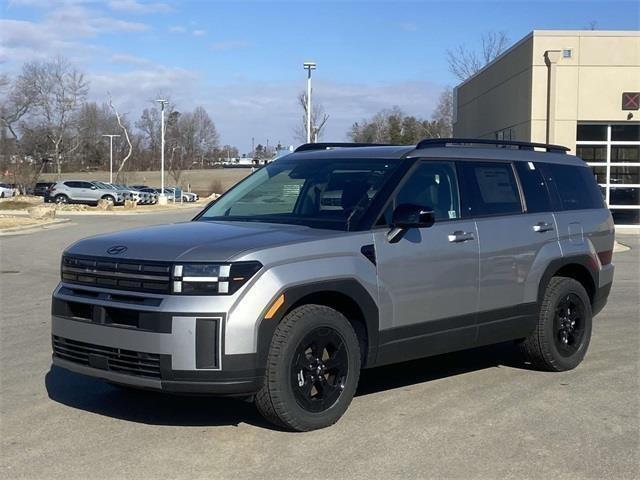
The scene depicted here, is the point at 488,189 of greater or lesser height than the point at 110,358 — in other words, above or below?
above

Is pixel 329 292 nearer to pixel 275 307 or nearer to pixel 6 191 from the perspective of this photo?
pixel 275 307

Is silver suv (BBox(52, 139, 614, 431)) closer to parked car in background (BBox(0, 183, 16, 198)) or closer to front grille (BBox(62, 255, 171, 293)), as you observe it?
front grille (BBox(62, 255, 171, 293))

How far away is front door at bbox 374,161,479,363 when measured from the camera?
18.4 feet

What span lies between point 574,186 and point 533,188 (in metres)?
0.75

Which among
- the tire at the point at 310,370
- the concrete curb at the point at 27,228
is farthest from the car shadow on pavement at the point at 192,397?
the concrete curb at the point at 27,228

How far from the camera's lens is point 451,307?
19.7 ft

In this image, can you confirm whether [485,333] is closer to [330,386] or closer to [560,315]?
[560,315]

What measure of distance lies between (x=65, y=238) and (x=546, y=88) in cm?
1590

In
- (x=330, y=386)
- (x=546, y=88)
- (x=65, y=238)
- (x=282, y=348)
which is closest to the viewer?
(x=282, y=348)

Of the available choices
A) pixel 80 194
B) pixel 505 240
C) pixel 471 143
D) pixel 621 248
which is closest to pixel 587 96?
pixel 621 248

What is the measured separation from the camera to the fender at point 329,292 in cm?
491

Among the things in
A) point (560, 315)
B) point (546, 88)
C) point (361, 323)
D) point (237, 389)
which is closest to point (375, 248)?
point (361, 323)

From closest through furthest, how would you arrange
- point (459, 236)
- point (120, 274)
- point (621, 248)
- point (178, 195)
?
point (120, 274) → point (459, 236) → point (621, 248) → point (178, 195)

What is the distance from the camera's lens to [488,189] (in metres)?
6.57
